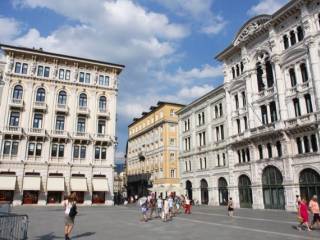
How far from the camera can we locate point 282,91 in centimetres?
3553

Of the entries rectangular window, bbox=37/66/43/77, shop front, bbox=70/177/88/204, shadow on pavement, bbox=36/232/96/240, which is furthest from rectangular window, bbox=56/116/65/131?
shadow on pavement, bbox=36/232/96/240

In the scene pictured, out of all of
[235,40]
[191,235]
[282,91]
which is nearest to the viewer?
[191,235]

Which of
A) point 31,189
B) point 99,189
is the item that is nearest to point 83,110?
point 99,189

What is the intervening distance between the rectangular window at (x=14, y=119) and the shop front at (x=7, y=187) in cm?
742

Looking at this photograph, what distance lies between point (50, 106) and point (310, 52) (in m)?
35.6

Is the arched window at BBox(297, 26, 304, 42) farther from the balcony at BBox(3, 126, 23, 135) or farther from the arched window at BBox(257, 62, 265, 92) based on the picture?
the balcony at BBox(3, 126, 23, 135)

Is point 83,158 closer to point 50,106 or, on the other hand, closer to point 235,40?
point 50,106

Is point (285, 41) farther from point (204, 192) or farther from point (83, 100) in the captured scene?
point (83, 100)

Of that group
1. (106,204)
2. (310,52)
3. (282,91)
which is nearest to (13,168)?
(106,204)

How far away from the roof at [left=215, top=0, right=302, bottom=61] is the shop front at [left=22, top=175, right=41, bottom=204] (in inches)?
1280

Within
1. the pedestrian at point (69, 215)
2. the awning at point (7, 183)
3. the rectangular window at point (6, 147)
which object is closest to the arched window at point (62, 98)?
the rectangular window at point (6, 147)

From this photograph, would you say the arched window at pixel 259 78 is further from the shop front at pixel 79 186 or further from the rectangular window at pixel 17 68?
the rectangular window at pixel 17 68

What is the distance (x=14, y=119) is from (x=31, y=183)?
31.4 ft

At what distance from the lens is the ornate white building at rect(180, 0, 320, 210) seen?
31984 millimetres
